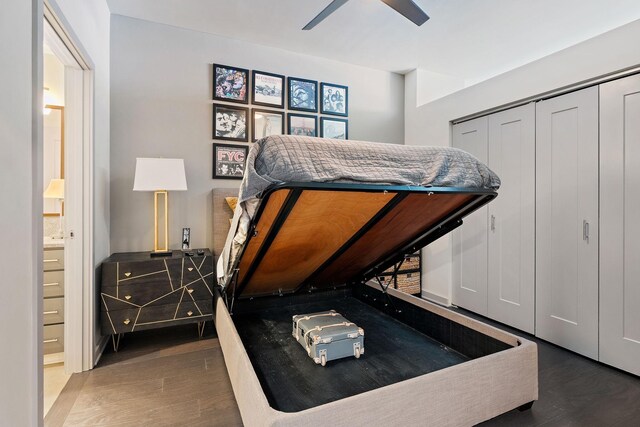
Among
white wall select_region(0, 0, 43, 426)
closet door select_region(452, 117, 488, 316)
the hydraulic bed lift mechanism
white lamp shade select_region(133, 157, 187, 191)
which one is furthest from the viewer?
closet door select_region(452, 117, 488, 316)

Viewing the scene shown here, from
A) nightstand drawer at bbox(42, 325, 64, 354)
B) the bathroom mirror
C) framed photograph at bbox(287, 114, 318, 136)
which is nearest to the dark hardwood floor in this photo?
nightstand drawer at bbox(42, 325, 64, 354)

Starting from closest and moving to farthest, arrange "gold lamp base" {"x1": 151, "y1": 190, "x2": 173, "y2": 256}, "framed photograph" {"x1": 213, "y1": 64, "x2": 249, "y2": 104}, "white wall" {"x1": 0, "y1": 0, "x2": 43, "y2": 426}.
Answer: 1. "white wall" {"x1": 0, "y1": 0, "x2": 43, "y2": 426}
2. "gold lamp base" {"x1": 151, "y1": 190, "x2": 173, "y2": 256}
3. "framed photograph" {"x1": 213, "y1": 64, "x2": 249, "y2": 104}

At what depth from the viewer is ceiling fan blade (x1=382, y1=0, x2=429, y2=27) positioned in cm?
204

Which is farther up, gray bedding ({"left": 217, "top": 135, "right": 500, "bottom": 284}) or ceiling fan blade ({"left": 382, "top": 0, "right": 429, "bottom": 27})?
ceiling fan blade ({"left": 382, "top": 0, "right": 429, "bottom": 27})

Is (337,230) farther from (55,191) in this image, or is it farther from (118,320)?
(55,191)

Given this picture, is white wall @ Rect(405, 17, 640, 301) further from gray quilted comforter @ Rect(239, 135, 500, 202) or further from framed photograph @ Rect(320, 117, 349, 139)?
gray quilted comforter @ Rect(239, 135, 500, 202)

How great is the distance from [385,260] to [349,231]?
732mm

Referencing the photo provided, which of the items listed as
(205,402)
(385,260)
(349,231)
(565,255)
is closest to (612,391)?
(565,255)

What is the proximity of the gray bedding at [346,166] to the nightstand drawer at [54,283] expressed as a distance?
1.68 meters

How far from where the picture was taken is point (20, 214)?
1.16 meters

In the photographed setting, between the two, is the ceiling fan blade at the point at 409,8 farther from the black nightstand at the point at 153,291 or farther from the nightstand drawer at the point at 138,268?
the nightstand drawer at the point at 138,268

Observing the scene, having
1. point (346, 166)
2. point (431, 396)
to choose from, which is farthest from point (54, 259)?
point (431, 396)

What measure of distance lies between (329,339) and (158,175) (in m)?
1.83

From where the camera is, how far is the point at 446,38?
10.2 feet
